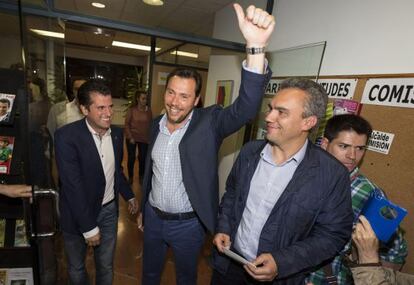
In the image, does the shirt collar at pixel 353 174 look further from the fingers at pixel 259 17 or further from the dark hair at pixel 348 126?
the fingers at pixel 259 17

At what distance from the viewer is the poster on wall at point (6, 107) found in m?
1.46

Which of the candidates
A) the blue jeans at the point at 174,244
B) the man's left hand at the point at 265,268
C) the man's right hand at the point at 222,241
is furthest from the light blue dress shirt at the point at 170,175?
the man's left hand at the point at 265,268

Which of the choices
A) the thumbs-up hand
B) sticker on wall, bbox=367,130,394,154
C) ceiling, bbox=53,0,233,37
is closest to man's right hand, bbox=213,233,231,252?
the thumbs-up hand

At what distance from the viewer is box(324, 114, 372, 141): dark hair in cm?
132

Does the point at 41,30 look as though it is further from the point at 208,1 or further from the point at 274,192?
the point at 208,1

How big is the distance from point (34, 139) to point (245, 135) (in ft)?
7.33

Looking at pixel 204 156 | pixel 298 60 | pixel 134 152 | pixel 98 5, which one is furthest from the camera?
pixel 134 152

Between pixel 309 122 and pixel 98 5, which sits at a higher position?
pixel 98 5

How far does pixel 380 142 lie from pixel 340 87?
1.58 feet

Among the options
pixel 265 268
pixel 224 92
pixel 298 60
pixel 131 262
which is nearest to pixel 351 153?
pixel 265 268

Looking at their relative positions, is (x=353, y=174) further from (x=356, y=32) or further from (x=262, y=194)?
(x=356, y=32)

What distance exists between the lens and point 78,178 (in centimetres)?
150

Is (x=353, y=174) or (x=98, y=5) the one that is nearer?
(x=353, y=174)

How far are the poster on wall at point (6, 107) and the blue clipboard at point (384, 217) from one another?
1.82 m
